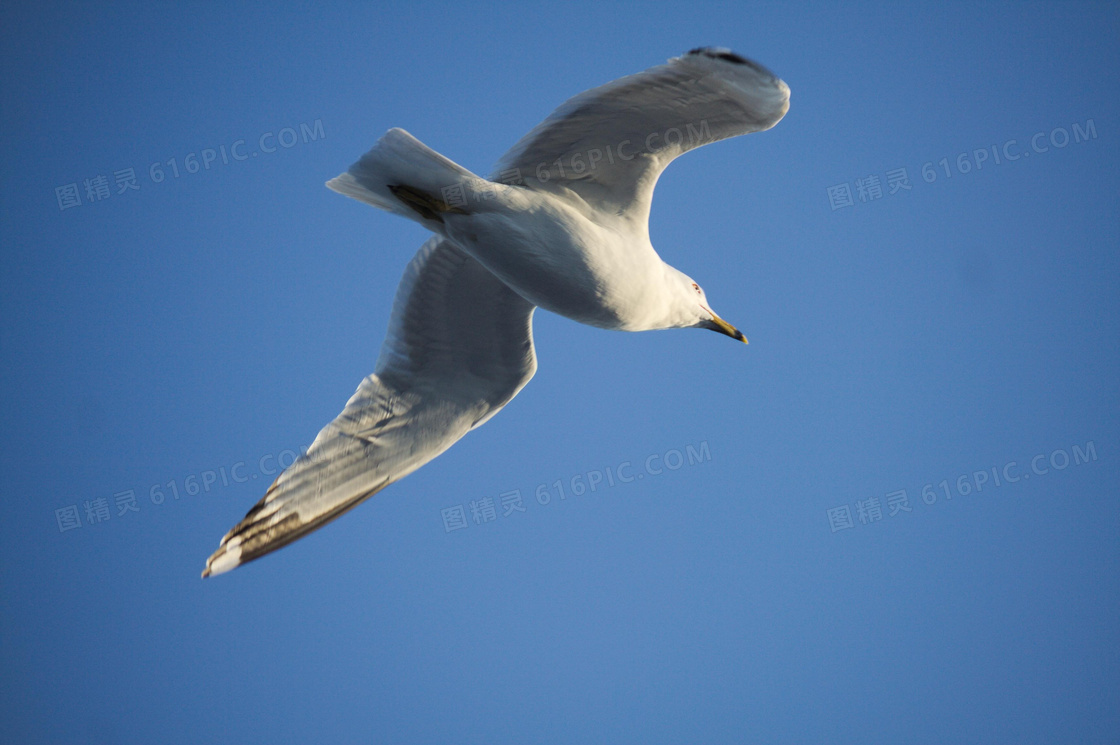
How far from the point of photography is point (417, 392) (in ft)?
13.6

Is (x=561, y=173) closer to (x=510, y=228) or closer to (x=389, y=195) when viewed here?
(x=510, y=228)

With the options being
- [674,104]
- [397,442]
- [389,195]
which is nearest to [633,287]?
[674,104]

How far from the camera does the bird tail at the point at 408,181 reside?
323cm

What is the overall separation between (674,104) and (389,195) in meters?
1.14

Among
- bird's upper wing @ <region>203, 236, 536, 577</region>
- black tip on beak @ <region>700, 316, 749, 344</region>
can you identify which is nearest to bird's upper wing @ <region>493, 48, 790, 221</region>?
bird's upper wing @ <region>203, 236, 536, 577</region>

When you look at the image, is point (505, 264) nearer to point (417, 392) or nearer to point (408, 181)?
point (408, 181)

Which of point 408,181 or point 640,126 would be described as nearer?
point 408,181

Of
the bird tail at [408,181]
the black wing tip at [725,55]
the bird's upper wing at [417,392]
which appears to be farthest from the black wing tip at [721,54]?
the bird's upper wing at [417,392]

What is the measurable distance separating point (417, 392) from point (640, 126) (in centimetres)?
163

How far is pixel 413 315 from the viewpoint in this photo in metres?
4.02

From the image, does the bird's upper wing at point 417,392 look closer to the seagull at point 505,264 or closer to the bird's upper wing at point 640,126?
the seagull at point 505,264

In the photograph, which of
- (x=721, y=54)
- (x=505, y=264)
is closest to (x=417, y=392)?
(x=505, y=264)

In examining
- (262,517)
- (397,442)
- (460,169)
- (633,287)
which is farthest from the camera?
(397,442)

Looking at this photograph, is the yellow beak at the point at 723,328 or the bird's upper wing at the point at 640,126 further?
the yellow beak at the point at 723,328
